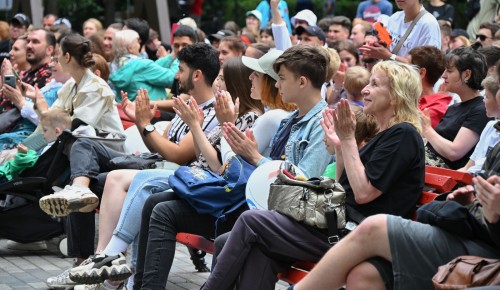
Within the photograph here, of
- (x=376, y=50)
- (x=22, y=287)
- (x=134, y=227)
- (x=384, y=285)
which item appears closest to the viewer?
(x=384, y=285)

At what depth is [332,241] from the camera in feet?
17.1

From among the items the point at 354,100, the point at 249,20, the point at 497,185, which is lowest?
the point at 249,20

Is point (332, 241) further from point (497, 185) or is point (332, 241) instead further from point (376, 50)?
point (376, 50)

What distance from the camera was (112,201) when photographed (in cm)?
691

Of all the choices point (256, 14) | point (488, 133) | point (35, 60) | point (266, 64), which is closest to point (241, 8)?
point (256, 14)

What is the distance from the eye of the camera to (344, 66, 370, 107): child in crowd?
303 inches

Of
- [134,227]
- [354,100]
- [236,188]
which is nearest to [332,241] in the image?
[236,188]

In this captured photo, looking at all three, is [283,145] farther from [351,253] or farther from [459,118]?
[351,253]

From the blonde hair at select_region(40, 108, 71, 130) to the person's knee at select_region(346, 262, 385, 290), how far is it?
13.7 feet

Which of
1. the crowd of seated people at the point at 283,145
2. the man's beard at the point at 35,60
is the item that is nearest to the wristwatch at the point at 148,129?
the crowd of seated people at the point at 283,145

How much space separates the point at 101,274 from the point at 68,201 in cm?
89

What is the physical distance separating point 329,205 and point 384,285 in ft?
2.25

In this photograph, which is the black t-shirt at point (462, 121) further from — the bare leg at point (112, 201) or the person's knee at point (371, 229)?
the bare leg at point (112, 201)

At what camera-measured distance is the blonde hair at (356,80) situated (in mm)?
7695
